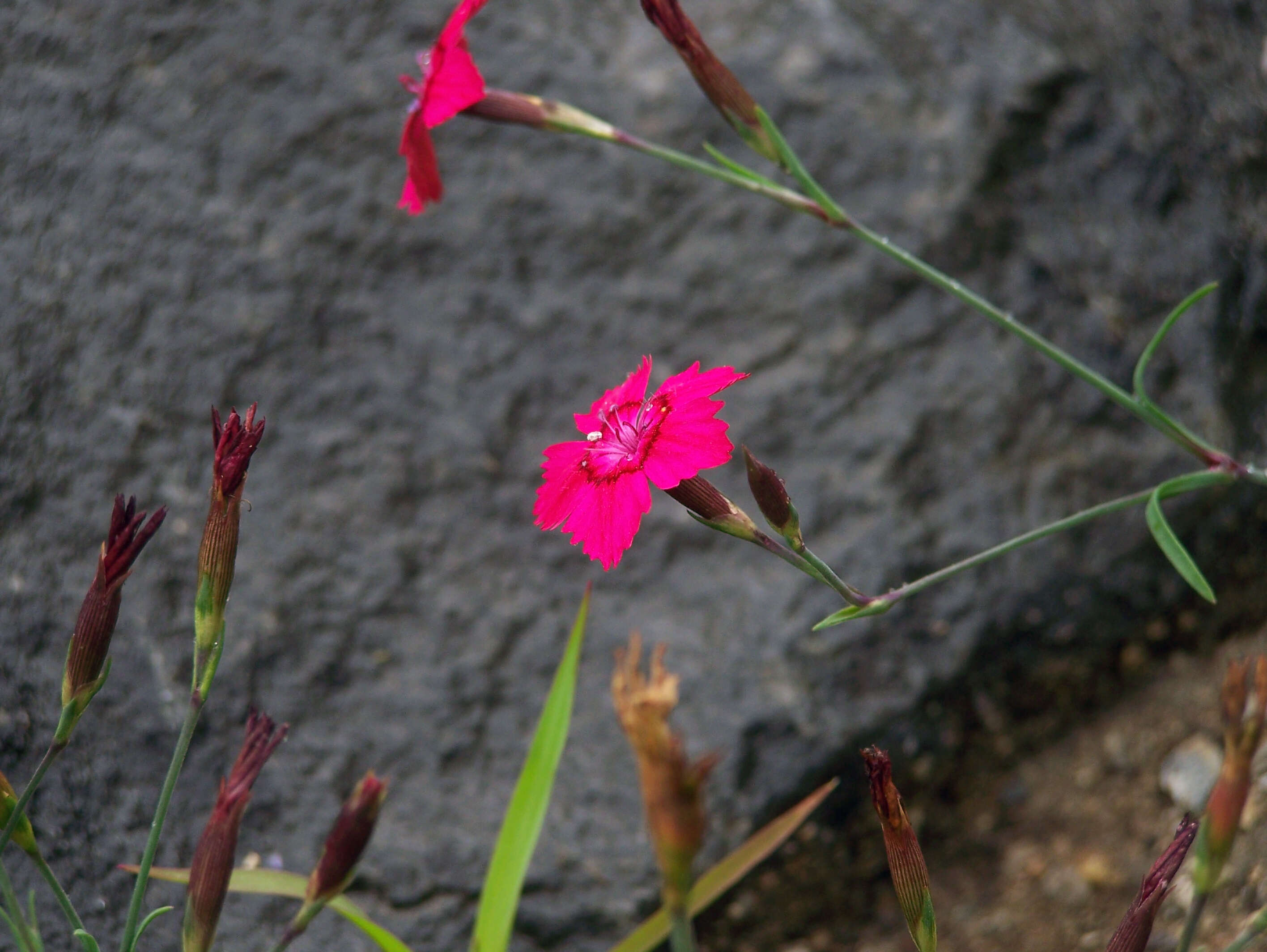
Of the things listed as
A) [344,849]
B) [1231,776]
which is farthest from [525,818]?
[1231,776]

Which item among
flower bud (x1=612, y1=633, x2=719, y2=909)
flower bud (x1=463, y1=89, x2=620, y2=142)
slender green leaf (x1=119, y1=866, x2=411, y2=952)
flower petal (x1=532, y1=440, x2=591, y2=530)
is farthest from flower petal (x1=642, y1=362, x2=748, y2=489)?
slender green leaf (x1=119, y1=866, x2=411, y2=952)

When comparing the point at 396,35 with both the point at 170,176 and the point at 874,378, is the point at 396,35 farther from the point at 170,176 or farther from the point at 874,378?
the point at 874,378

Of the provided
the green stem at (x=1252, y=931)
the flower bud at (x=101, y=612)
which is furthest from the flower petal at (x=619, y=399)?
the green stem at (x=1252, y=931)

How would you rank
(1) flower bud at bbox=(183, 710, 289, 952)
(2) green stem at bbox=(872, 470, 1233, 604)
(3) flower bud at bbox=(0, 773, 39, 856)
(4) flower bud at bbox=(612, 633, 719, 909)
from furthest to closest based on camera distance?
(2) green stem at bbox=(872, 470, 1233, 604)
(3) flower bud at bbox=(0, 773, 39, 856)
(1) flower bud at bbox=(183, 710, 289, 952)
(4) flower bud at bbox=(612, 633, 719, 909)

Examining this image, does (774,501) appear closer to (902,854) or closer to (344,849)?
(902,854)

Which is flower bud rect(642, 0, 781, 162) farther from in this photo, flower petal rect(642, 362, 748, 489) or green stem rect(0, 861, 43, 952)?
green stem rect(0, 861, 43, 952)

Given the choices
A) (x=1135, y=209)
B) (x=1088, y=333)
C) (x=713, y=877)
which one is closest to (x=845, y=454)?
(x=1088, y=333)

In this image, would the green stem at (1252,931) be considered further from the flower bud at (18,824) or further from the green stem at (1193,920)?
the flower bud at (18,824)
